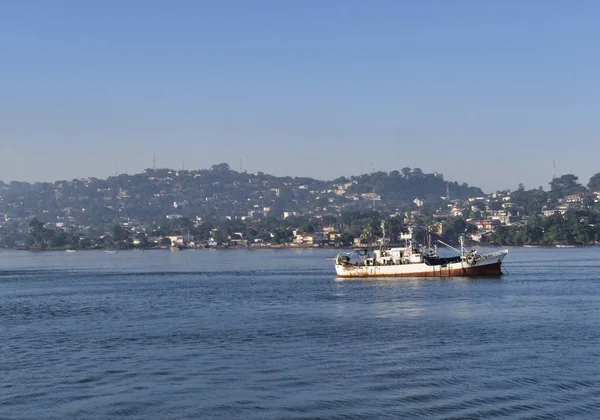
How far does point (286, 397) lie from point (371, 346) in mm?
9217

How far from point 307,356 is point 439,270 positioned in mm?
42264

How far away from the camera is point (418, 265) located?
243 feet

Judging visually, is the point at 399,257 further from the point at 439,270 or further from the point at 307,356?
the point at 307,356

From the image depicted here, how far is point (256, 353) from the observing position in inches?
1309

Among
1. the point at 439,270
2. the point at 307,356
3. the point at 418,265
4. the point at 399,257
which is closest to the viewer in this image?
the point at 307,356

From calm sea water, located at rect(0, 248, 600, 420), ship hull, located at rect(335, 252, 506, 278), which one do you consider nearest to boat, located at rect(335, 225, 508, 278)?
ship hull, located at rect(335, 252, 506, 278)

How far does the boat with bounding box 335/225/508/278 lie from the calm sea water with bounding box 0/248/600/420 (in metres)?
14.2

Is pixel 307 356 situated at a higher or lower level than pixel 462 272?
lower

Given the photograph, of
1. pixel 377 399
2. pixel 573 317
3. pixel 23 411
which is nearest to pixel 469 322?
pixel 573 317

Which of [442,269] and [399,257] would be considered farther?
[399,257]

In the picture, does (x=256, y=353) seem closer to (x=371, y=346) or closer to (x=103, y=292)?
(x=371, y=346)

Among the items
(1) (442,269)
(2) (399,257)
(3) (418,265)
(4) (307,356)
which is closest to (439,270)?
(1) (442,269)

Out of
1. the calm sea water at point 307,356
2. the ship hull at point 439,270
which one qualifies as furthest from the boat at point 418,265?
the calm sea water at point 307,356

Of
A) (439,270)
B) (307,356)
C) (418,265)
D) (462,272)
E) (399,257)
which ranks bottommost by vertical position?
(307,356)
